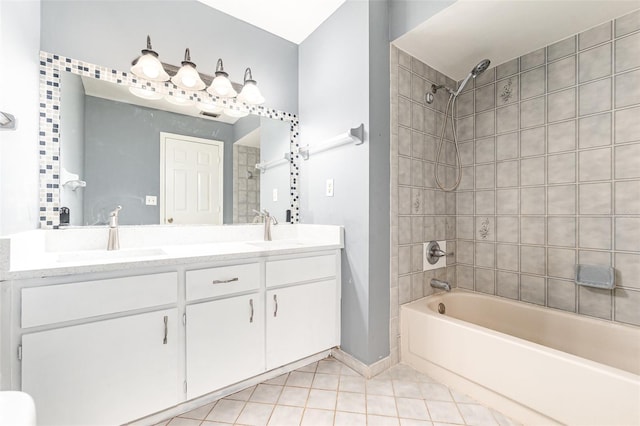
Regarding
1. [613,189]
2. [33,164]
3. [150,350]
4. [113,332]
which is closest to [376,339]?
[150,350]

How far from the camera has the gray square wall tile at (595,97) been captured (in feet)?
5.52

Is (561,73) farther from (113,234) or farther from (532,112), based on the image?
(113,234)

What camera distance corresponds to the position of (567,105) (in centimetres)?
184

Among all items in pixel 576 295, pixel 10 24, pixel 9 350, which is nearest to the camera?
pixel 9 350

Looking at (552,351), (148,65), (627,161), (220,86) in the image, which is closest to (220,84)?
(220,86)

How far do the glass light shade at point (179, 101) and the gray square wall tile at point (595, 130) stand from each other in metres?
2.56

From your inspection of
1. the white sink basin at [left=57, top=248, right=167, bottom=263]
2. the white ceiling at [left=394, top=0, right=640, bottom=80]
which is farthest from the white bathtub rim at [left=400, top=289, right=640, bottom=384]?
the white ceiling at [left=394, top=0, right=640, bottom=80]

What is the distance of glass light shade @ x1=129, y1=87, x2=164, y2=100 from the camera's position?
173 centimetres

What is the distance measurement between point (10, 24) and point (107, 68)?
21.5 inches

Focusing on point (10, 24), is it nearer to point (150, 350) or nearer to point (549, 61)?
point (150, 350)

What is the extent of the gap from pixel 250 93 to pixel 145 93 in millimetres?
679

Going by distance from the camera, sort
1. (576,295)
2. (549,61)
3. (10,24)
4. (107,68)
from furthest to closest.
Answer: (549,61) → (576,295) → (107,68) → (10,24)

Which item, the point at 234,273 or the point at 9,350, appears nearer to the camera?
the point at 9,350

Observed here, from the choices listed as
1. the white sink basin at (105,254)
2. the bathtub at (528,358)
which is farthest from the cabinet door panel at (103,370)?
the bathtub at (528,358)
